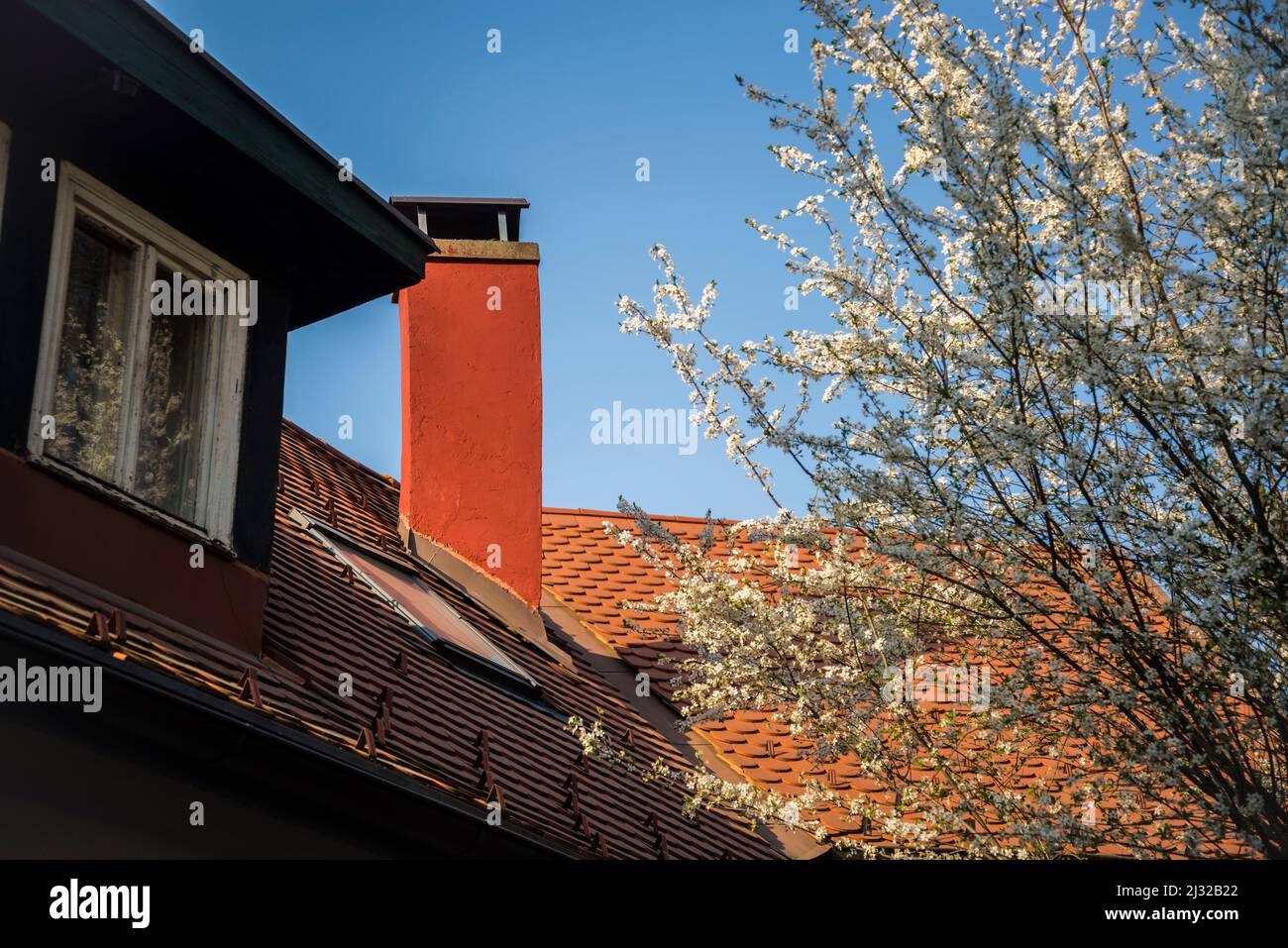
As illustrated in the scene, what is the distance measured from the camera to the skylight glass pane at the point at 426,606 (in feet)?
27.9

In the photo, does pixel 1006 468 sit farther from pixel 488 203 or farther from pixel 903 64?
pixel 488 203

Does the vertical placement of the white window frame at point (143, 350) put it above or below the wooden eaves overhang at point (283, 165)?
below

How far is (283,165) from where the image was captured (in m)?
6.11

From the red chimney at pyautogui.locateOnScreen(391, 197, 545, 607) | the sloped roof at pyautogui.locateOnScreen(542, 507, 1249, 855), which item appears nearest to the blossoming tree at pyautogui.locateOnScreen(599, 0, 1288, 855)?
the sloped roof at pyautogui.locateOnScreen(542, 507, 1249, 855)

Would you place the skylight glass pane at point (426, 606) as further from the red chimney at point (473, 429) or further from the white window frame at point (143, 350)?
the white window frame at point (143, 350)

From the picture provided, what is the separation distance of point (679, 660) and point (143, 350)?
18.4 feet

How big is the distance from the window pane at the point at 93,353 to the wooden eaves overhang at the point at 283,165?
552mm

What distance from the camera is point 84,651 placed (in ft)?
14.1

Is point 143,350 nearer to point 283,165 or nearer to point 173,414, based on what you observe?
point 173,414

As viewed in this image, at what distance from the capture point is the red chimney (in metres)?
10.2

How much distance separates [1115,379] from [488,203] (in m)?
6.36

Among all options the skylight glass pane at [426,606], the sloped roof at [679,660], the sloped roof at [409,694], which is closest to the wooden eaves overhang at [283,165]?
the sloped roof at [409,694]

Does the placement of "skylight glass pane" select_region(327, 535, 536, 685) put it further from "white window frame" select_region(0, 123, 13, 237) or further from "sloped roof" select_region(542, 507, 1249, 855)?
"white window frame" select_region(0, 123, 13, 237)

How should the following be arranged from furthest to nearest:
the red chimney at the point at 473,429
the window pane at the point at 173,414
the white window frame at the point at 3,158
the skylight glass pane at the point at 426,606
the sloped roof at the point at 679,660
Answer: the red chimney at the point at 473,429 < the skylight glass pane at the point at 426,606 < the sloped roof at the point at 679,660 < the window pane at the point at 173,414 < the white window frame at the point at 3,158
